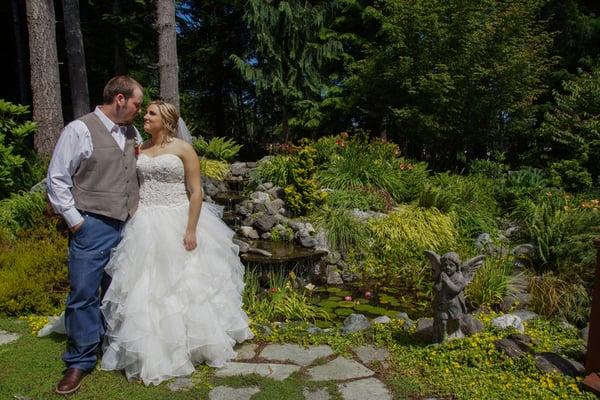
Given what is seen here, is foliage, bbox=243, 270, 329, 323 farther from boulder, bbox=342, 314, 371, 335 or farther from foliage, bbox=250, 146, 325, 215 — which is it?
foliage, bbox=250, 146, 325, 215

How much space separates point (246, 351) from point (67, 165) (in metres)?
1.78

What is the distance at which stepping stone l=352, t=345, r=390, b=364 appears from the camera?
3.18 metres

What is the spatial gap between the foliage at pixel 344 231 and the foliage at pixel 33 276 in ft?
11.6

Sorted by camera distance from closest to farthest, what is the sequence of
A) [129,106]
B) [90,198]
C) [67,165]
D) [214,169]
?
[67,165] → [90,198] → [129,106] → [214,169]

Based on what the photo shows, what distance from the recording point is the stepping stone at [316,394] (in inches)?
104

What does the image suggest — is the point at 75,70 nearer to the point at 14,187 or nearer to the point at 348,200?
the point at 14,187

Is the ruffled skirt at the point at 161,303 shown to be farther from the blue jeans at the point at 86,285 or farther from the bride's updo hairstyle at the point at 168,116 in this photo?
the bride's updo hairstyle at the point at 168,116

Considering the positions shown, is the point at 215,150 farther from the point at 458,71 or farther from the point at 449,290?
the point at 449,290

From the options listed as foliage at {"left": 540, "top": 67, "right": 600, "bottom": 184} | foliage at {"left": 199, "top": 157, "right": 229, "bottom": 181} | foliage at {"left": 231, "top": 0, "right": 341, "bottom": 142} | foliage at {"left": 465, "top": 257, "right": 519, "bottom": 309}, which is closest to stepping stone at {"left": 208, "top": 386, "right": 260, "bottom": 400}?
foliage at {"left": 465, "top": 257, "right": 519, "bottom": 309}

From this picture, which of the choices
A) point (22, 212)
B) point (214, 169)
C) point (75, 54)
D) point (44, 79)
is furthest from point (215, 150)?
point (22, 212)

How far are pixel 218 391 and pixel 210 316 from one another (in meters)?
0.49

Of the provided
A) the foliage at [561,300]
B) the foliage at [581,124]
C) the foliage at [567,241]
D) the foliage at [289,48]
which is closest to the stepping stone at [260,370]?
the foliage at [561,300]

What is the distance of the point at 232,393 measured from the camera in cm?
268

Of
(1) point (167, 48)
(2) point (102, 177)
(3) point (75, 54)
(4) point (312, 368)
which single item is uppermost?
(3) point (75, 54)
